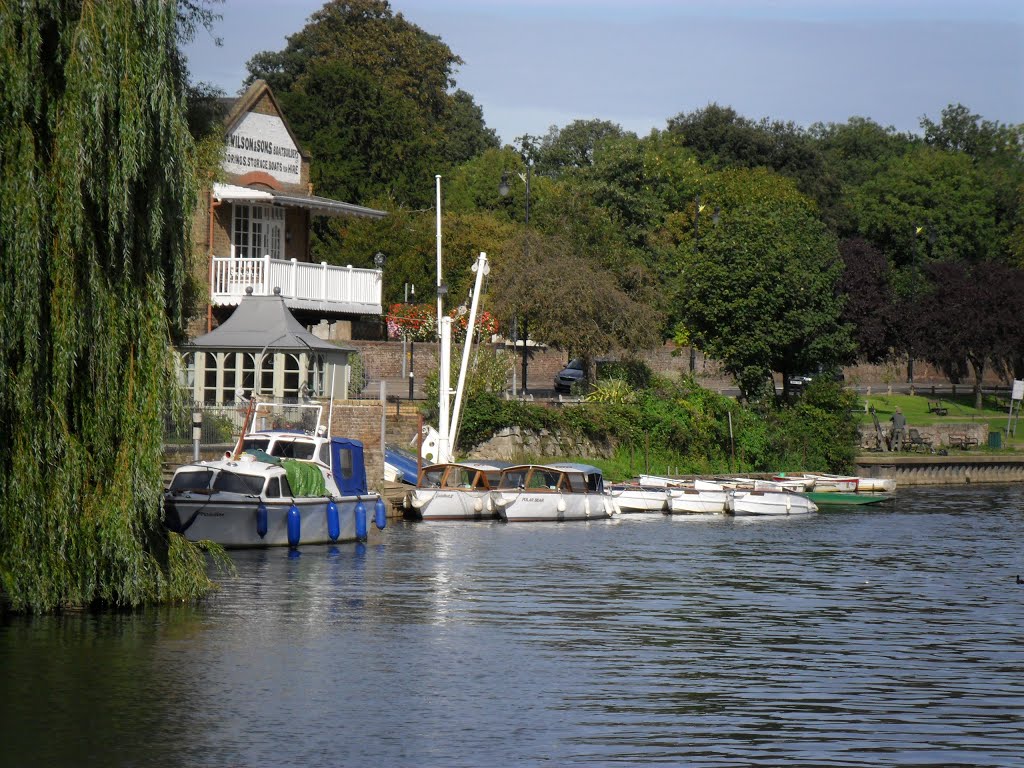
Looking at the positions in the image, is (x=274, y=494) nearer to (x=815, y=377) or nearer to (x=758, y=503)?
(x=758, y=503)

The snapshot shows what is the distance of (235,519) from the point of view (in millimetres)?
32750

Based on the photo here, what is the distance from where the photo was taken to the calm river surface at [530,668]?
53.1ft

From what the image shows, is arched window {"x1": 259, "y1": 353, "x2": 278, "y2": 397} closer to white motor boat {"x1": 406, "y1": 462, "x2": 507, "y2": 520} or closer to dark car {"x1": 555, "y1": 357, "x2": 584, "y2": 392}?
white motor boat {"x1": 406, "y1": 462, "x2": 507, "y2": 520}

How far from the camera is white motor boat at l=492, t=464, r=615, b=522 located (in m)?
43.9

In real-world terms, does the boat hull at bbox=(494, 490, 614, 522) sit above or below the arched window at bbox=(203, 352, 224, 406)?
below

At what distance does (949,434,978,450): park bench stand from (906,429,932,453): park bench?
56.0 inches

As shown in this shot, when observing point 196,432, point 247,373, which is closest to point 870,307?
point 247,373

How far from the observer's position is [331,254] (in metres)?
77.2

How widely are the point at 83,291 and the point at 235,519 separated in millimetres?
12670

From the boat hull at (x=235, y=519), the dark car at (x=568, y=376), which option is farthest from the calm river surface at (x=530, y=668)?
the dark car at (x=568, y=376)

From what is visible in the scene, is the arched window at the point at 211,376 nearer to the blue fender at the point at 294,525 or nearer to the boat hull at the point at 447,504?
the boat hull at the point at 447,504

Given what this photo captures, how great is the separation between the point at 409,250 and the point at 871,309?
1084 inches

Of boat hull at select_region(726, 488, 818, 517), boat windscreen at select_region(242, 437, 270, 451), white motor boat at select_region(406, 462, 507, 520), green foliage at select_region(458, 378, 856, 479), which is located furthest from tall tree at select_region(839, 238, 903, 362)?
boat windscreen at select_region(242, 437, 270, 451)

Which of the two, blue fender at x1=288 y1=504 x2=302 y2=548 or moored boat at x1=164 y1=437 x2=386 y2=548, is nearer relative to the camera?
moored boat at x1=164 y1=437 x2=386 y2=548
